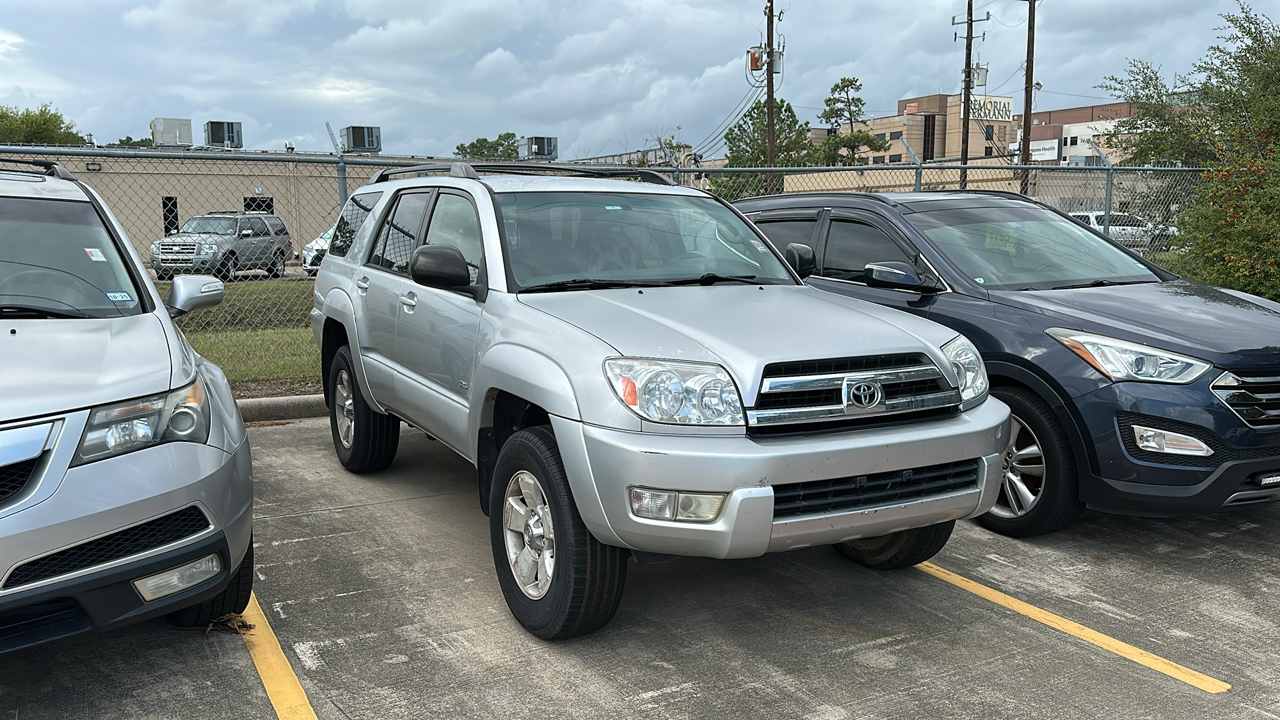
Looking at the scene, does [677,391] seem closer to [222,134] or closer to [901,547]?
[901,547]

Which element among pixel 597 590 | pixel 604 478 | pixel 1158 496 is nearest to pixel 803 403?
pixel 604 478

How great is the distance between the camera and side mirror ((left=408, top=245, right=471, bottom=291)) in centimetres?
430

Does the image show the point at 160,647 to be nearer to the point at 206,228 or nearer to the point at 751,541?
the point at 751,541

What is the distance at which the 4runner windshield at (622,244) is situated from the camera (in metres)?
4.50

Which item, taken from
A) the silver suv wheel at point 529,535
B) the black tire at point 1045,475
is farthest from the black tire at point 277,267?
the black tire at point 1045,475

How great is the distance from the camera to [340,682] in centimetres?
349

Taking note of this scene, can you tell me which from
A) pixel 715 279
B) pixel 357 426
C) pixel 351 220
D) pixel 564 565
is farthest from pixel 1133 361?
pixel 351 220

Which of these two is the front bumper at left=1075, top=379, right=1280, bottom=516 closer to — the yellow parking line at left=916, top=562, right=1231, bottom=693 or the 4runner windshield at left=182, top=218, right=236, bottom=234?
the yellow parking line at left=916, top=562, right=1231, bottom=693

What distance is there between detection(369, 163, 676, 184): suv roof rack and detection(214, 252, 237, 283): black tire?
389 cm

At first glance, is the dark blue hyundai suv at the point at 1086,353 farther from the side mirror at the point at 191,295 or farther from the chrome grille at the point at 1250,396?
the side mirror at the point at 191,295

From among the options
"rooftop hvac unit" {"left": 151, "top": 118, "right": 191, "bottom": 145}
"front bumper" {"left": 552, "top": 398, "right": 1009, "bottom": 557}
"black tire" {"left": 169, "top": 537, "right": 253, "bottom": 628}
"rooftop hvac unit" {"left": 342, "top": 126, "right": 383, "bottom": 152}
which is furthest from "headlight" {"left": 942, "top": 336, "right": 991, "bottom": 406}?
"rooftop hvac unit" {"left": 151, "top": 118, "right": 191, "bottom": 145}

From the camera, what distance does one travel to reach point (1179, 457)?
14.9 feet

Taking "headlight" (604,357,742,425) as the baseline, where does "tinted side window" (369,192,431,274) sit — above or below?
above

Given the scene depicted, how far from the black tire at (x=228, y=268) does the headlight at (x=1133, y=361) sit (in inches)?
303
